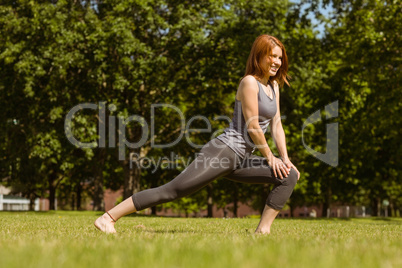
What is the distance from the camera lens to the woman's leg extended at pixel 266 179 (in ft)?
17.7

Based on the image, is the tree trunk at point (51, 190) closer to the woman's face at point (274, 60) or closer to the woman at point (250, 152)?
the woman at point (250, 152)

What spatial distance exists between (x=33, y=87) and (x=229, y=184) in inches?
706

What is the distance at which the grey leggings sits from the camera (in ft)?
17.0

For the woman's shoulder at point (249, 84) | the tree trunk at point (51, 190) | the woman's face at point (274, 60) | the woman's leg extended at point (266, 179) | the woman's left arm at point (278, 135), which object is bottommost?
the tree trunk at point (51, 190)

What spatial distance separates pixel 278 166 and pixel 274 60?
1.17 meters

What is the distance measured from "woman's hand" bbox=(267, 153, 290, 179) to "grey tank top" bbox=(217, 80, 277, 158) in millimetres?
277

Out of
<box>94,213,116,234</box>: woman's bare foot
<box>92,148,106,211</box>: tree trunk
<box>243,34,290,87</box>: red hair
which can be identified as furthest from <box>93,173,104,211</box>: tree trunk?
<box>243,34,290,87</box>: red hair

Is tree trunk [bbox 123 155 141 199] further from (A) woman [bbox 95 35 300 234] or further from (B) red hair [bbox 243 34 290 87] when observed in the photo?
(B) red hair [bbox 243 34 290 87]

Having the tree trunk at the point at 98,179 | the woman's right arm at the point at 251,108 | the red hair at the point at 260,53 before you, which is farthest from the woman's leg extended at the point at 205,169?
the tree trunk at the point at 98,179

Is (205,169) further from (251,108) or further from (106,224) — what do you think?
(106,224)

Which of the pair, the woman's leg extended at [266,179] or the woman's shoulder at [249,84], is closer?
the woman's shoulder at [249,84]
